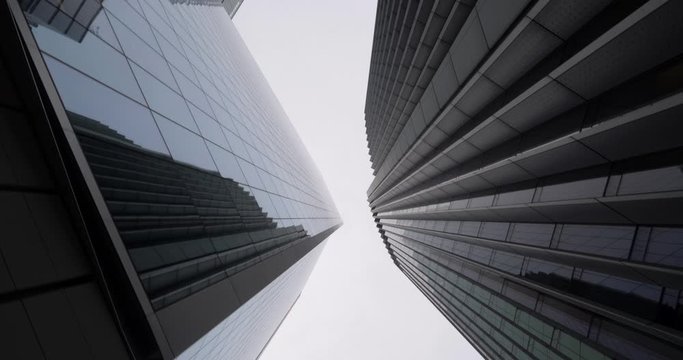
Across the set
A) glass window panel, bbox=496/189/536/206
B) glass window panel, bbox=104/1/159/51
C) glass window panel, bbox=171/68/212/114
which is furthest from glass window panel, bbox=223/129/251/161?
glass window panel, bbox=496/189/536/206

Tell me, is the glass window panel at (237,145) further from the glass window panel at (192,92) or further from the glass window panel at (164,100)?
the glass window panel at (164,100)

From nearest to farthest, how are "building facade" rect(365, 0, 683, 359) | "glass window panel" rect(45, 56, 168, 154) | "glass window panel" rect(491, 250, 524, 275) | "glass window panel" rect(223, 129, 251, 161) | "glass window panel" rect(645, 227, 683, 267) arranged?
1. "glass window panel" rect(45, 56, 168, 154)
2. "building facade" rect(365, 0, 683, 359)
3. "glass window panel" rect(645, 227, 683, 267)
4. "glass window panel" rect(223, 129, 251, 161)
5. "glass window panel" rect(491, 250, 524, 275)

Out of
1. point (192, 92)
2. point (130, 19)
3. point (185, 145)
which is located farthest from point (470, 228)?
point (130, 19)

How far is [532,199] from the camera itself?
15883mm

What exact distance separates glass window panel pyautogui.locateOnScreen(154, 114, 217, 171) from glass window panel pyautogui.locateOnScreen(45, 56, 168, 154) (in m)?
0.58

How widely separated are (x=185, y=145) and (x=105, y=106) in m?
4.30

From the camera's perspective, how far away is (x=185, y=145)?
13.5 meters

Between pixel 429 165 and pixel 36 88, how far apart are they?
24766 millimetres

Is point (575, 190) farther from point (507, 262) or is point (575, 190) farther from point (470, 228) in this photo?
point (470, 228)

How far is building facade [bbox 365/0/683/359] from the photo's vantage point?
906 centimetres

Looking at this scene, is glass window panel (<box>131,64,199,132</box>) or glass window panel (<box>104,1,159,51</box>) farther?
glass window panel (<box>104,1,159,51</box>)

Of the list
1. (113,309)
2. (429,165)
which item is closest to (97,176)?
(113,309)

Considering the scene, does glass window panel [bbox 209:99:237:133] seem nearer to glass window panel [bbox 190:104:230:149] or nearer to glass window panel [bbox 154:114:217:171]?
glass window panel [bbox 190:104:230:149]

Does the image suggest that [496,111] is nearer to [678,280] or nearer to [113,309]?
[678,280]
